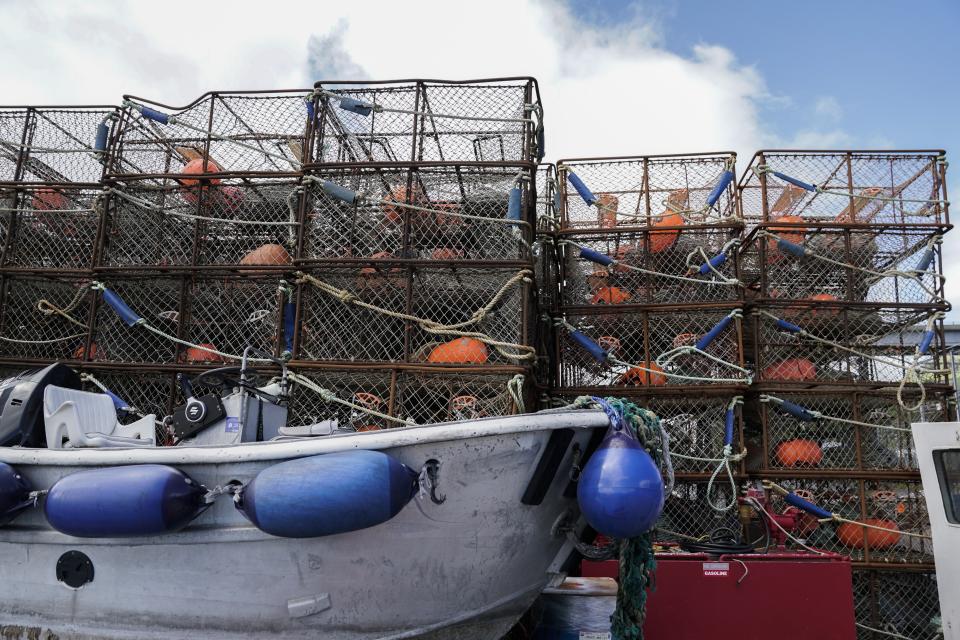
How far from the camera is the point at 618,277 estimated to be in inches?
268

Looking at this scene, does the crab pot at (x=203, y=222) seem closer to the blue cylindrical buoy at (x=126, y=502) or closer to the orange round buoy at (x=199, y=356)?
the orange round buoy at (x=199, y=356)

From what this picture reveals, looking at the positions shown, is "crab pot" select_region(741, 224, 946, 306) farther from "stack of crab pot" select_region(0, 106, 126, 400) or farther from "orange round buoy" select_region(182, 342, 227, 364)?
"stack of crab pot" select_region(0, 106, 126, 400)

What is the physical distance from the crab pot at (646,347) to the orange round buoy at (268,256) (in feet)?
8.17

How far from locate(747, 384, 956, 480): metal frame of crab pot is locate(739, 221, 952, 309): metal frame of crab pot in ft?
2.77

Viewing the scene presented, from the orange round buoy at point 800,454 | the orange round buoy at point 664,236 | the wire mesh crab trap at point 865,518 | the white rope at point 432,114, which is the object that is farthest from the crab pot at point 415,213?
the wire mesh crab trap at point 865,518

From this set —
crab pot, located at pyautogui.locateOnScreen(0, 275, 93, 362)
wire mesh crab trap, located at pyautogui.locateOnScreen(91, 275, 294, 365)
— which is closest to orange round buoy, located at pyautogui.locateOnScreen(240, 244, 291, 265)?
wire mesh crab trap, located at pyautogui.locateOnScreen(91, 275, 294, 365)

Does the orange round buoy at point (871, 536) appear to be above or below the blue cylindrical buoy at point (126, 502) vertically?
below

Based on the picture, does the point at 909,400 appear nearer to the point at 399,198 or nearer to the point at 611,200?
the point at 611,200

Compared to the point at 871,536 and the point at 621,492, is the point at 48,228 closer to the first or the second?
the point at 621,492

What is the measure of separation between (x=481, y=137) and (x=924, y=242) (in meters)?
4.20

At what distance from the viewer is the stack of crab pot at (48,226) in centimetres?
613

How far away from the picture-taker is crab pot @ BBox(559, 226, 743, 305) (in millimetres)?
6551

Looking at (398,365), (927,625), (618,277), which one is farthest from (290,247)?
(927,625)

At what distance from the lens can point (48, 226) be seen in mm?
6535
